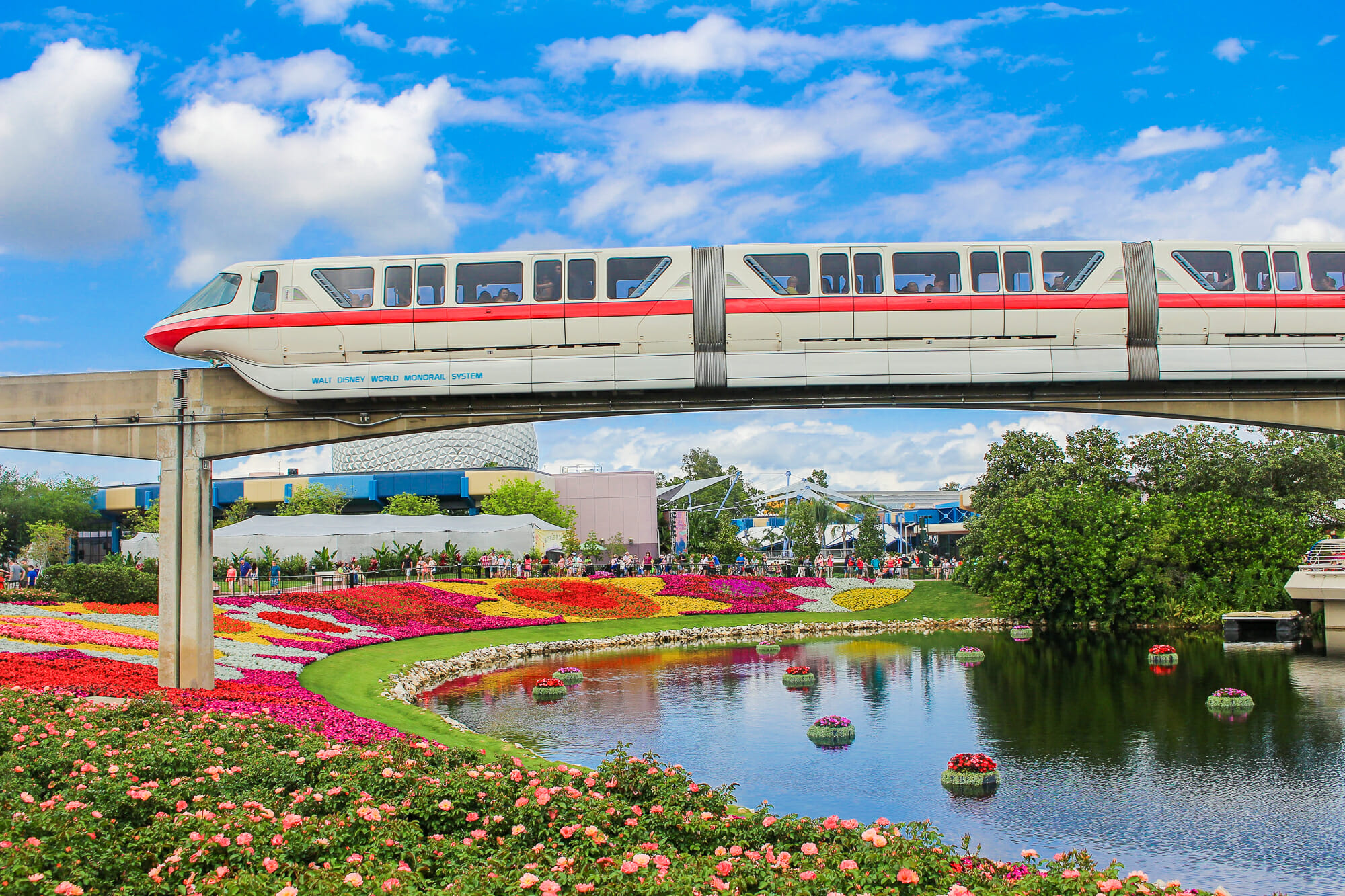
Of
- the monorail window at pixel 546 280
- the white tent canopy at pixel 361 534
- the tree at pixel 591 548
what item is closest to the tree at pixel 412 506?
the tree at pixel 591 548

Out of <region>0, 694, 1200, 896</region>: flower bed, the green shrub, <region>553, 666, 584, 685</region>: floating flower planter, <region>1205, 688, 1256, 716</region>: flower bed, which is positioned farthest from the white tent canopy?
<region>0, 694, 1200, 896</region>: flower bed

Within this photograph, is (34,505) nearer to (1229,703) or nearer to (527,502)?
(527,502)

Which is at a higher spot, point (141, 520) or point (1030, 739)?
point (141, 520)

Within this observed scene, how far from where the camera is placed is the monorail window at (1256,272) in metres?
18.7

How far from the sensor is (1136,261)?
18.6m

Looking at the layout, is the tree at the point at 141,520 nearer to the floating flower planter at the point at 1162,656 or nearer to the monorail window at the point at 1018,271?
the floating flower planter at the point at 1162,656

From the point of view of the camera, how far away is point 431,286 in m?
18.5

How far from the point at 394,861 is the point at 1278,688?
23.9 meters

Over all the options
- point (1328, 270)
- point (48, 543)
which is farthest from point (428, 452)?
point (1328, 270)

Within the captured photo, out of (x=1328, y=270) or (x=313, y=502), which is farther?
(x=313, y=502)

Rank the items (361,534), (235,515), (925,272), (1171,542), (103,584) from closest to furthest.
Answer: (925,272)
(103,584)
(1171,542)
(361,534)
(235,515)

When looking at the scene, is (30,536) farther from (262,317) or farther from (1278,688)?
(1278,688)

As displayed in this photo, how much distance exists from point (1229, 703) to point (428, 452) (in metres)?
81.0

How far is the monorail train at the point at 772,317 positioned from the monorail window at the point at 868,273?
38 mm
